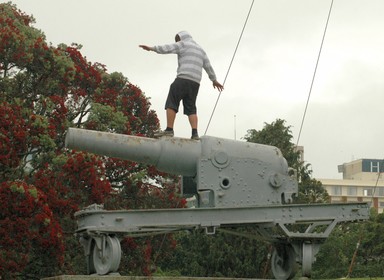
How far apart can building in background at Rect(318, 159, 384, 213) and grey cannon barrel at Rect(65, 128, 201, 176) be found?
139 m

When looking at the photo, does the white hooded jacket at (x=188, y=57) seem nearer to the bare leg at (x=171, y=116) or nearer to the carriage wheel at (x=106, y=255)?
the bare leg at (x=171, y=116)

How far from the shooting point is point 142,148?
16750 mm

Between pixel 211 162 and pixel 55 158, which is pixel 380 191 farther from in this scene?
pixel 211 162

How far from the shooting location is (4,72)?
35.2m

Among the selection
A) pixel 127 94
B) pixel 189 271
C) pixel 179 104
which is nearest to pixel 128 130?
pixel 127 94

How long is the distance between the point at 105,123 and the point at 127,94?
3797 millimetres

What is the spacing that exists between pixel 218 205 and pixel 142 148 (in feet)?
Result: 4.56

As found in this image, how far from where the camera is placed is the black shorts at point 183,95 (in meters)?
17.5

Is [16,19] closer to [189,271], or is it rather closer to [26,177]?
[26,177]

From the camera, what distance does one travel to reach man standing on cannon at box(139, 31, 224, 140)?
17438mm

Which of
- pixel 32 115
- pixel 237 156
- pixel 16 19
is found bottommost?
pixel 237 156

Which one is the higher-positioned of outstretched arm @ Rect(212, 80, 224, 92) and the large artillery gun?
outstretched arm @ Rect(212, 80, 224, 92)

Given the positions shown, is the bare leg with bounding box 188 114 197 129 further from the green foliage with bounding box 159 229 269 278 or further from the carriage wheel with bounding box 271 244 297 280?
the green foliage with bounding box 159 229 269 278

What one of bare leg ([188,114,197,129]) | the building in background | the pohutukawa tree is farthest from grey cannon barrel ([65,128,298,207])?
the building in background
